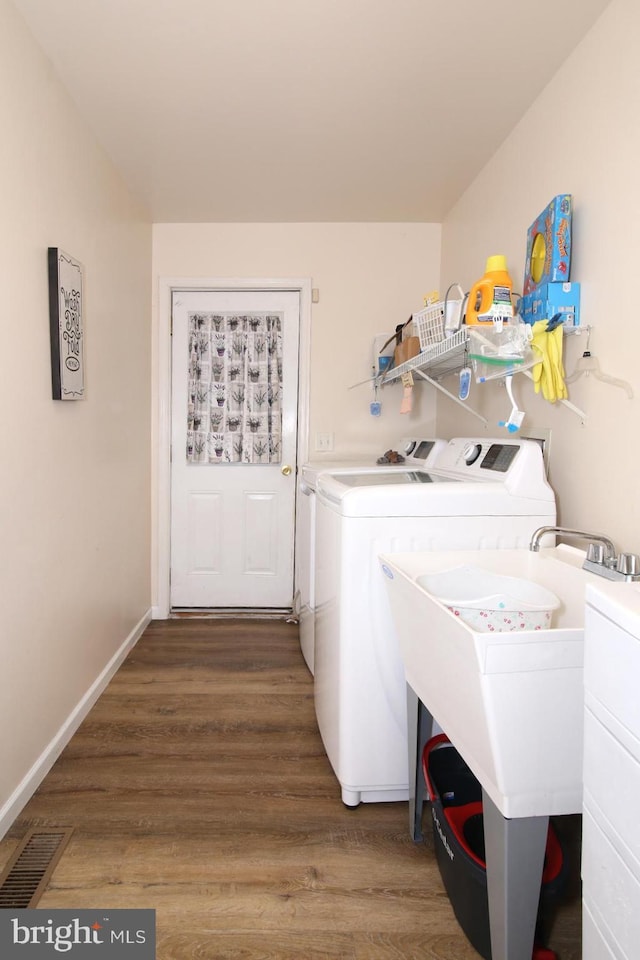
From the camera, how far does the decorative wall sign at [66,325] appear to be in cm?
178

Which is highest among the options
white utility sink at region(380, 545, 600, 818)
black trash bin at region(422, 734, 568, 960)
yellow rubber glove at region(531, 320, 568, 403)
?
yellow rubber glove at region(531, 320, 568, 403)

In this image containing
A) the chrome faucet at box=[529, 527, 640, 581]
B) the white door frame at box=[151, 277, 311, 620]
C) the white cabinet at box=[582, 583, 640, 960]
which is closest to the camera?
the white cabinet at box=[582, 583, 640, 960]

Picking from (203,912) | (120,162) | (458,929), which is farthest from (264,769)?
(120,162)

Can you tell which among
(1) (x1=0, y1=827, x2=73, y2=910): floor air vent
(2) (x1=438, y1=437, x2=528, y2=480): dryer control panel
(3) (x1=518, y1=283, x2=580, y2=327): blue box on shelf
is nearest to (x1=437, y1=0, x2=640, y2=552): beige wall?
(3) (x1=518, y1=283, x2=580, y2=327): blue box on shelf

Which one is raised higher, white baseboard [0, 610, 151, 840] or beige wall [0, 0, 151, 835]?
beige wall [0, 0, 151, 835]

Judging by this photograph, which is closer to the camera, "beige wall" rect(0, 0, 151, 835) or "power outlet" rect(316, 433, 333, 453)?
"beige wall" rect(0, 0, 151, 835)

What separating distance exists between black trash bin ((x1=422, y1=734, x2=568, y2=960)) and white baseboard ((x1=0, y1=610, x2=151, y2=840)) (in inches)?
46.4

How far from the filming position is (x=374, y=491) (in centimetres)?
156

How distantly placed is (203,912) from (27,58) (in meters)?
2.38

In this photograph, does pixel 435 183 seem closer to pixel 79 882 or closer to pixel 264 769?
pixel 264 769

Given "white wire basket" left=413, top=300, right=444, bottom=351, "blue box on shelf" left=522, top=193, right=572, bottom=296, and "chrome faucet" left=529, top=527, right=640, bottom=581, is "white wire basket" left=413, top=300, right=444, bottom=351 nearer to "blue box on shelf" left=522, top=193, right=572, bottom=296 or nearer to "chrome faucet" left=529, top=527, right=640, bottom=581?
"blue box on shelf" left=522, top=193, right=572, bottom=296

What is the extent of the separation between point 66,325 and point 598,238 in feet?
5.58

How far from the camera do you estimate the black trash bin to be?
1128 millimetres

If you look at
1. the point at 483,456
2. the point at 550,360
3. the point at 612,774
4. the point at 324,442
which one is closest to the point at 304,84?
the point at 550,360
